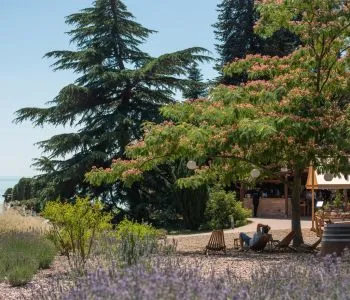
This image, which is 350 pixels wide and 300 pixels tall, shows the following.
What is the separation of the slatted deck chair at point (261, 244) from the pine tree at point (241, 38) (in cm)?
1979

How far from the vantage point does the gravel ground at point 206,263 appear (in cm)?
842

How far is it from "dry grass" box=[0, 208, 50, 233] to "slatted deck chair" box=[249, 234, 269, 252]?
17.8 ft

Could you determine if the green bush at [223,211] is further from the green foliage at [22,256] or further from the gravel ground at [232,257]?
the green foliage at [22,256]

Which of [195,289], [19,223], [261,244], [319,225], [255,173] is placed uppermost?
[255,173]

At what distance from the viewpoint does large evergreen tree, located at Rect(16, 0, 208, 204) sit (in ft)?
86.5

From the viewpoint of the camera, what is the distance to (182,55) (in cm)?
2617

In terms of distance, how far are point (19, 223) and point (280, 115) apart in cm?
821

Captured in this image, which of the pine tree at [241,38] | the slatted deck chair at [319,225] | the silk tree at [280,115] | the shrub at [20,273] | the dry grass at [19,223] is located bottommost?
the shrub at [20,273]

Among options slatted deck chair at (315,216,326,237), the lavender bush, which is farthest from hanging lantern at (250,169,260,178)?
the lavender bush

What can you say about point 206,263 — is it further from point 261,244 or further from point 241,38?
point 241,38

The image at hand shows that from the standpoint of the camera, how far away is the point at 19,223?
17.1 m

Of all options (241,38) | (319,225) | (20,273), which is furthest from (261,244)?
(241,38)

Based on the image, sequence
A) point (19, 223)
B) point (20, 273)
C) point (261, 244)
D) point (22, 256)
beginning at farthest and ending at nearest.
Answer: point (19, 223), point (261, 244), point (22, 256), point (20, 273)

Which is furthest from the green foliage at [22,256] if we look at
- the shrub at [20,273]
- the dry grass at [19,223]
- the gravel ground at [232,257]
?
the dry grass at [19,223]
